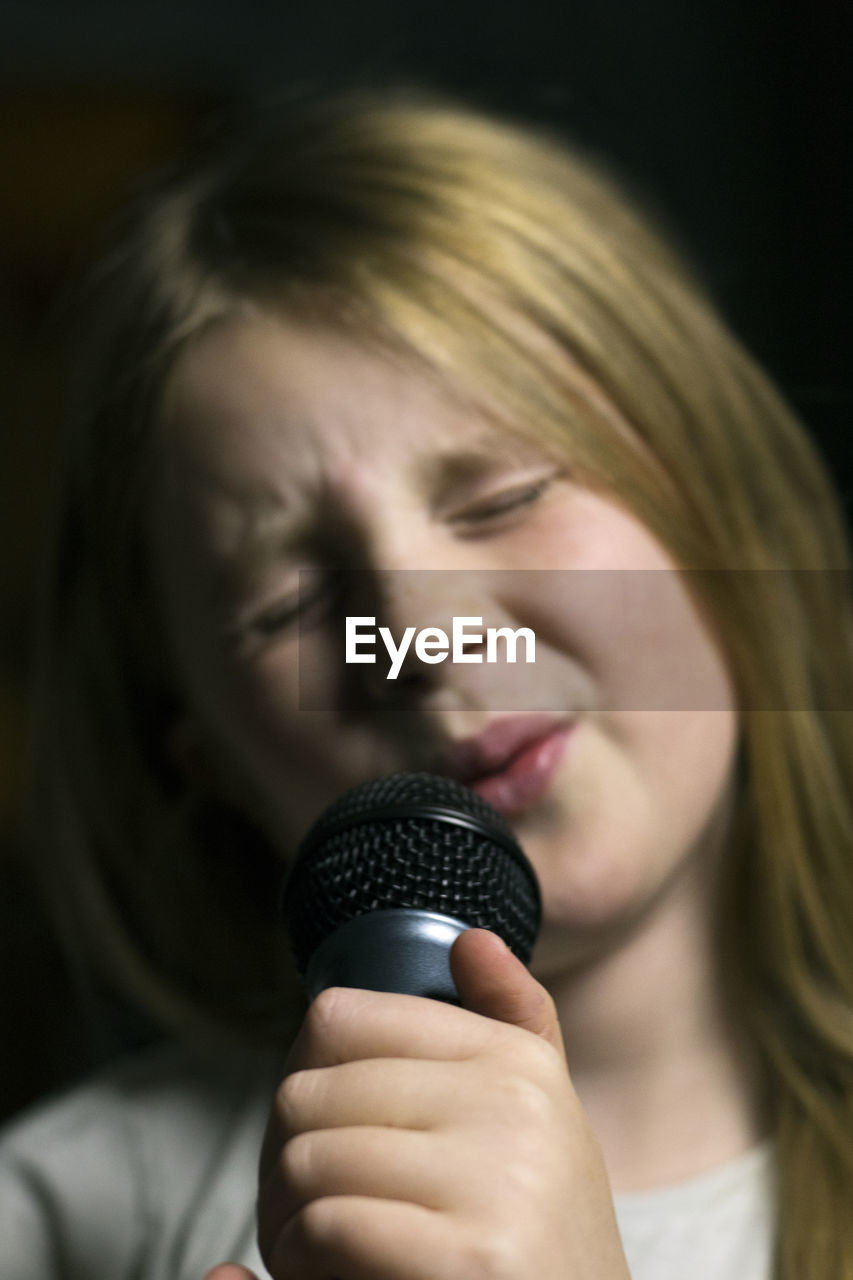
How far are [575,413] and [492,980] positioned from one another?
411mm

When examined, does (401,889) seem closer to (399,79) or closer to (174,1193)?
(174,1193)

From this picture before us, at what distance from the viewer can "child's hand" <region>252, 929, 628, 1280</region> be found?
1.25ft

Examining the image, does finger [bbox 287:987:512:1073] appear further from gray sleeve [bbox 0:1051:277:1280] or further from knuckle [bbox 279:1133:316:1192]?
gray sleeve [bbox 0:1051:277:1280]

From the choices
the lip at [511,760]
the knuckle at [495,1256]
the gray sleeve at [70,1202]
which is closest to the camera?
the knuckle at [495,1256]

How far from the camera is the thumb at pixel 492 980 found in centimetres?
41

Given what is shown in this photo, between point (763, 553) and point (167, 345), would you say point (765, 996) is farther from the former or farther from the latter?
point (167, 345)

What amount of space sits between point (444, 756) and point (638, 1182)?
292 millimetres

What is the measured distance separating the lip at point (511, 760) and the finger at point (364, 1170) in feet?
0.89

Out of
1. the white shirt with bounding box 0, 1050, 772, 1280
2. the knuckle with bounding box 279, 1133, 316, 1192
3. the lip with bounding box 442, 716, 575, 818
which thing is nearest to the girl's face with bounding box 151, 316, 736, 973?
the lip with bounding box 442, 716, 575, 818

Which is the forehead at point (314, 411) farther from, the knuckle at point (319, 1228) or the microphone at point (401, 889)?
the knuckle at point (319, 1228)

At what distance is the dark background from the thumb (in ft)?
1.93

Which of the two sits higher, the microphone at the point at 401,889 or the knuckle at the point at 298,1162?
the microphone at the point at 401,889

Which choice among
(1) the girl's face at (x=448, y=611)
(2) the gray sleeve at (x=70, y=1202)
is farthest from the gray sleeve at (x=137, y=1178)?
(1) the girl's face at (x=448, y=611)

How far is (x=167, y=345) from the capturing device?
0.77 meters
